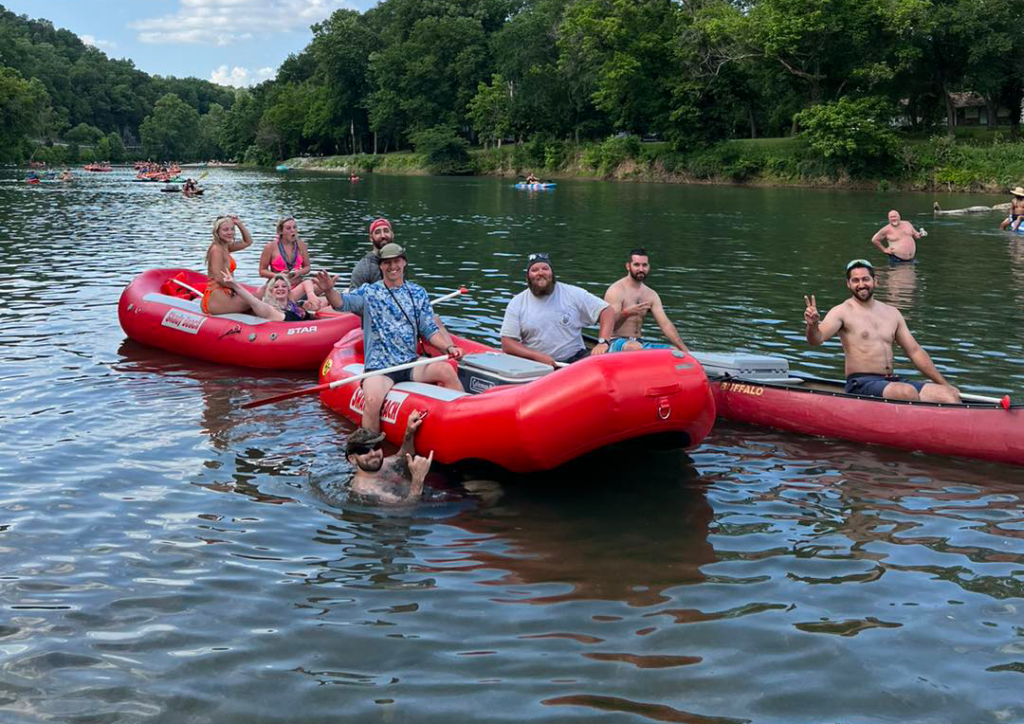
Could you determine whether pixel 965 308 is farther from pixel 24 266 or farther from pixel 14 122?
pixel 14 122

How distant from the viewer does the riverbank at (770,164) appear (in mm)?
41219

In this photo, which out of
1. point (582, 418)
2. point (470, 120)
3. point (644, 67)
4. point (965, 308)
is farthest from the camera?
point (470, 120)

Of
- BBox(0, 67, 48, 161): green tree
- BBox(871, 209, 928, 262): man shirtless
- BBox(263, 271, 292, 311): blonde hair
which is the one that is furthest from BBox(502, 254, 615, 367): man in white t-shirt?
BBox(0, 67, 48, 161): green tree

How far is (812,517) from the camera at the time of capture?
6613 millimetres

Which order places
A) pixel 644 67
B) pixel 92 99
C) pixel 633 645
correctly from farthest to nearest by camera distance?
pixel 92 99 → pixel 644 67 → pixel 633 645

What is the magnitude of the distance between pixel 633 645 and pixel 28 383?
25.7ft

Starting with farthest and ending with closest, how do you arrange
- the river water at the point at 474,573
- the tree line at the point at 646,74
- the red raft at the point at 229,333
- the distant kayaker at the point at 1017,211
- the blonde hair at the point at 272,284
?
the tree line at the point at 646,74 → the distant kayaker at the point at 1017,211 → the blonde hair at the point at 272,284 → the red raft at the point at 229,333 → the river water at the point at 474,573

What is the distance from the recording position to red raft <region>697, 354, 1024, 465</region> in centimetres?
746

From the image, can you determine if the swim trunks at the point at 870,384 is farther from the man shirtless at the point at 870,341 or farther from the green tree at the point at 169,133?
the green tree at the point at 169,133

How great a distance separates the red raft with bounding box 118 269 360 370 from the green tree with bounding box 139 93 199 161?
14076 cm

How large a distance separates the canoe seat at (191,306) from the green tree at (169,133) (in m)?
141

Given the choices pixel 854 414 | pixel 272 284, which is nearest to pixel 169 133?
pixel 272 284

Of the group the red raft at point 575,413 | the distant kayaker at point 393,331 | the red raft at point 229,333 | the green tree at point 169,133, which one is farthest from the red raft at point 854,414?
the green tree at point 169,133

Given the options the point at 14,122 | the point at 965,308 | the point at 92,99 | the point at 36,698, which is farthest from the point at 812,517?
the point at 92,99
